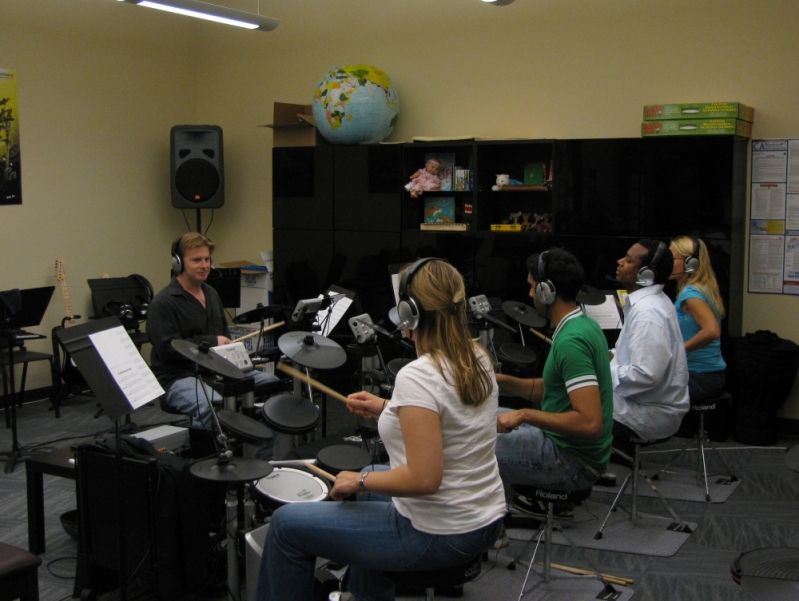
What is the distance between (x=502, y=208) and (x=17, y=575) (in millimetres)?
4047

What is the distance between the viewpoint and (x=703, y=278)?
13.9ft

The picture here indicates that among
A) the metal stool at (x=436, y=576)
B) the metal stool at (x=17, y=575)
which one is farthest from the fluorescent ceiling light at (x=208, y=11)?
the metal stool at (x=436, y=576)

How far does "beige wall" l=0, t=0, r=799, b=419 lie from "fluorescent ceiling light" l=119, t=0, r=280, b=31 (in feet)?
3.39

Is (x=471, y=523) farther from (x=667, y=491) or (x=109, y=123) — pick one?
(x=109, y=123)

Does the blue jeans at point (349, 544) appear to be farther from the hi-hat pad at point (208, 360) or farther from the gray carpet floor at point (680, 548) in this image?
the gray carpet floor at point (680, 548)

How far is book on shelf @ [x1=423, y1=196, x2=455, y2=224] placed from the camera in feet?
18.5

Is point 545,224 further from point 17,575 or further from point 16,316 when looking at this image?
point 17,575

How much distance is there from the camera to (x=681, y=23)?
516 centimetres

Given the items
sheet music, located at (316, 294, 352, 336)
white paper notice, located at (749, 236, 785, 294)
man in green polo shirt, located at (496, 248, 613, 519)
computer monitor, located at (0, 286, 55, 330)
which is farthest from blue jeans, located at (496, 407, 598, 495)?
computer monitor, located at (0, 286, 55, 330)

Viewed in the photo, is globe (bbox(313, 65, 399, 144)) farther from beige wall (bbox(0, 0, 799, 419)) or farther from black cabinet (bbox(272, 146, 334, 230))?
beige wall (bbox(0, 0, 799, 419))

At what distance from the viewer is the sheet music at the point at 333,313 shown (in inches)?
153

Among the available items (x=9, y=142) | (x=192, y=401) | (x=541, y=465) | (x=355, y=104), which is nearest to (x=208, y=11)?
(x=355, y=104)

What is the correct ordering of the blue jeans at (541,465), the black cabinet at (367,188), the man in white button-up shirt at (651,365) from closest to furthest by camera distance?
the blue jeans at (541,465)
the man in white button-up shirt at (651,365)
the black cabinet at (367,188)

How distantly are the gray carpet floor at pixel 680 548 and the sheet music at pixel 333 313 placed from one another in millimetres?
1061
